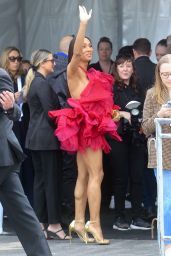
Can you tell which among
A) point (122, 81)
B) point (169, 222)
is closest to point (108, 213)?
point (122, 81)

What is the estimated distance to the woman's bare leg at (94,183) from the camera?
8180mm

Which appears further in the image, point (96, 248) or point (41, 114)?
point (41, 114)

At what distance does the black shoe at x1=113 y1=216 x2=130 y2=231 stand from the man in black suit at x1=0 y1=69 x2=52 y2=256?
2248mm

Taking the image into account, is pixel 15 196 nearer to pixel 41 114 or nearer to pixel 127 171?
pixel 41 114

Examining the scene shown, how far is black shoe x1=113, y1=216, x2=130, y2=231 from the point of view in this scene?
8.97 meters

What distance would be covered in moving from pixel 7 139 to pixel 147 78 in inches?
115

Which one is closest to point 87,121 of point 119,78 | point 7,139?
point 119,78

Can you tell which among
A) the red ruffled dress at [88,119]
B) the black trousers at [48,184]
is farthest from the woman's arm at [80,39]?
the black trousers at [48,184]

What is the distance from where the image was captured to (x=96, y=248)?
813 cm

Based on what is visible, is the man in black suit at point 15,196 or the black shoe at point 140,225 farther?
the black shoe at point 140,225

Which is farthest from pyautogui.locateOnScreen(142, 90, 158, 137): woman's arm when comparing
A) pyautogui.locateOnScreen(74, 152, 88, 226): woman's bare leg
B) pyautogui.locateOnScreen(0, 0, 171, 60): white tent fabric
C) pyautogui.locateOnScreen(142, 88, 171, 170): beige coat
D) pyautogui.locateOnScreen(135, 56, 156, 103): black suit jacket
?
pyautogui.locateOnScreen(0, 0, 171, 60): white tent fabric

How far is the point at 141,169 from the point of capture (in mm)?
8953

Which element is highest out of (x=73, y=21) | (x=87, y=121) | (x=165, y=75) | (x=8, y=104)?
(x=73, y=21)

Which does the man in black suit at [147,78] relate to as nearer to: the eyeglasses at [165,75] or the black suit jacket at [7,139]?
the eyeglasses at [165,75]
